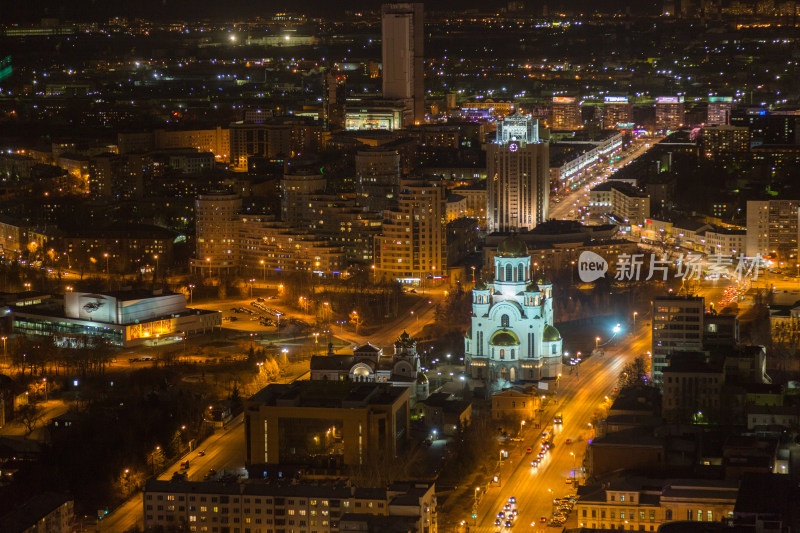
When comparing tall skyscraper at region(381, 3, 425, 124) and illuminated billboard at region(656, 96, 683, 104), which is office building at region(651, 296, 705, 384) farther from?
illuminated billboard at region(656, 96, 683, 104)

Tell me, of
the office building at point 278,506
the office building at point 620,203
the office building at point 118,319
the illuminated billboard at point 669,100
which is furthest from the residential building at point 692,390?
the illuminated billboard at point 669,100

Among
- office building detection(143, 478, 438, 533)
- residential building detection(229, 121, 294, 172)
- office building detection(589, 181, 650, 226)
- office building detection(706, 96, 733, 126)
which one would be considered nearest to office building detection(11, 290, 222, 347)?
office building detection(143, 478, 438, 533)

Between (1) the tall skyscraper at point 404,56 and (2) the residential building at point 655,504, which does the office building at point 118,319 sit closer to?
(2) the residential building at point 655,504

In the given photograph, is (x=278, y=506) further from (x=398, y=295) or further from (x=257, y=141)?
(x=257, y=141)

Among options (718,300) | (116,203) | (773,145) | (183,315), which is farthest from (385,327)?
(773,145)

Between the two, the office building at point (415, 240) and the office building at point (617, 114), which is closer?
the office building at point (415, 240)
